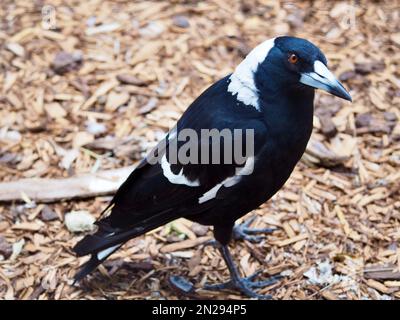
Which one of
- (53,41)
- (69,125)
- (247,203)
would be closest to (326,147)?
(247,203)

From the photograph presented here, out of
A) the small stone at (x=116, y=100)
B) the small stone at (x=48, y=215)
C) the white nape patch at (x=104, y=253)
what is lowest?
the small stone at (x=48, y=215)

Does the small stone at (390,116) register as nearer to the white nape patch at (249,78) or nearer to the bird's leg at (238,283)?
the bird's leg at (238,283)

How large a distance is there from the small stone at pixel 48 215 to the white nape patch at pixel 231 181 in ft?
2.59

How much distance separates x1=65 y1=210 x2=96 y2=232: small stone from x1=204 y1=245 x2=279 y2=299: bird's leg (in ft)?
1.80

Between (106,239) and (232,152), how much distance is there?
598 mm

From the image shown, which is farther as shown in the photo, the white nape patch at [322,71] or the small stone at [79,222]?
the small stone at [79,222]

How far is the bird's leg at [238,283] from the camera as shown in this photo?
8.86 ft

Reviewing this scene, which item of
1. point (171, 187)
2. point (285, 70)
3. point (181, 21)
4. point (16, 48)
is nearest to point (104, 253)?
point (171, 187)

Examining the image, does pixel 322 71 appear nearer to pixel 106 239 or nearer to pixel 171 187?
pixel 171 187

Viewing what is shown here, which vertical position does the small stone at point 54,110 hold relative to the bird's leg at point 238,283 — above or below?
above

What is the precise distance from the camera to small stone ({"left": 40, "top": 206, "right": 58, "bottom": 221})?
2.93 metres

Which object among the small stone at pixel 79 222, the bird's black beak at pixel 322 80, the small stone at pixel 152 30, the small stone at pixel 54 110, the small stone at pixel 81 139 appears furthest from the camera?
the small stone at pixel 152 30

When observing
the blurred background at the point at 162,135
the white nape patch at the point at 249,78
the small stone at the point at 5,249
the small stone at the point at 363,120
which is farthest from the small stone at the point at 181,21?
the small stone at the point at 5,249
